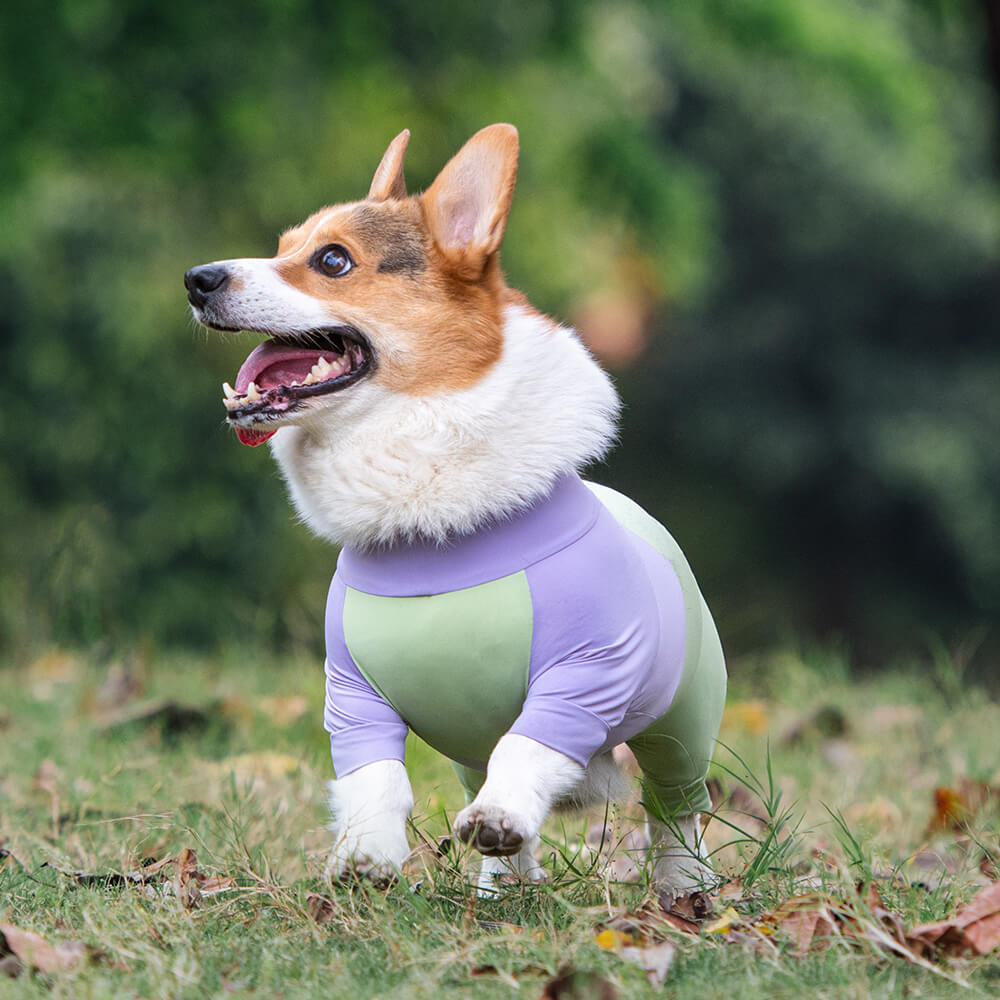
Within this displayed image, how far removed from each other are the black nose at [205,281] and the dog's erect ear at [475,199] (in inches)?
16.5

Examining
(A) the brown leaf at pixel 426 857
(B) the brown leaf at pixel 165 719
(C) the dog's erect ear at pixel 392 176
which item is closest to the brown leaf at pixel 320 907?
(A) the brown leaf at pixel 426 857

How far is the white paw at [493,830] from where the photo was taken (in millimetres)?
2197

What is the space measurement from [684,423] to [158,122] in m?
11.9

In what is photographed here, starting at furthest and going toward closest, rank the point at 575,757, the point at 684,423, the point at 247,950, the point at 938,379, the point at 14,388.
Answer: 1. the point at 684,423
2. the point at 938,379
3. the point at 14,388
4. the point at 575,757
5. the point at 247,950

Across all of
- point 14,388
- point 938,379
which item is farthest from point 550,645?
point 938,379

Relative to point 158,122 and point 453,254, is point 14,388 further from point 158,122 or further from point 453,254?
point 453,254

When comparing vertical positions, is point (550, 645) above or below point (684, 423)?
above

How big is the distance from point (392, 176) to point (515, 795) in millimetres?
1360

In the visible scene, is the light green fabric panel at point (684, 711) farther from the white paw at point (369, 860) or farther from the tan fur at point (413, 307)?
the white paw at point (369, 860)

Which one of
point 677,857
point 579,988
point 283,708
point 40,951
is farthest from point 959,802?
point 40,951

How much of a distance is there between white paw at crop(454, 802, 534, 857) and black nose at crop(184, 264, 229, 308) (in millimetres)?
1057

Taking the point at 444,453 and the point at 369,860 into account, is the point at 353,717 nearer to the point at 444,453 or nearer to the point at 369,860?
the point at 369,860

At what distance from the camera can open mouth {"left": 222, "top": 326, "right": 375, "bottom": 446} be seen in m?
2.49

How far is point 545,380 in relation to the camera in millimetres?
2609
